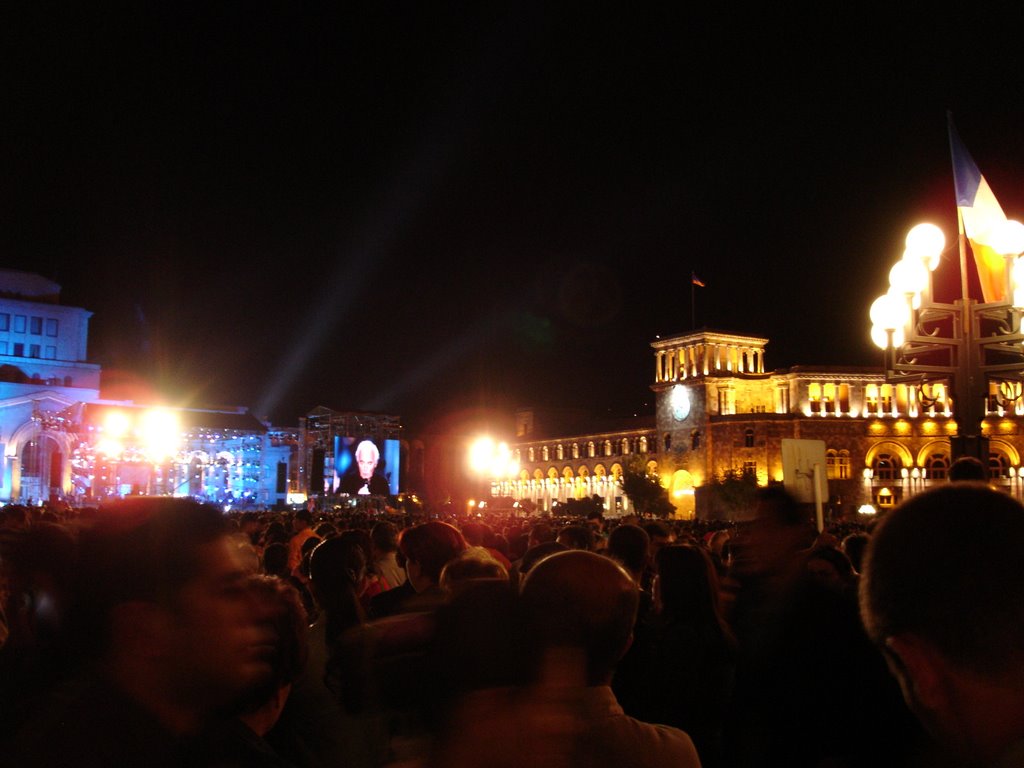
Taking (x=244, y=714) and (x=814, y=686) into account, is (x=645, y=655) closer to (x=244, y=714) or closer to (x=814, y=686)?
(x=814, y=686)

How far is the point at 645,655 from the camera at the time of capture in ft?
14.6

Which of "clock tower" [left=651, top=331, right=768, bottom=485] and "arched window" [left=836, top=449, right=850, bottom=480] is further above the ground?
"clock tower" [left=651, top=331, right=768, bottom=485]

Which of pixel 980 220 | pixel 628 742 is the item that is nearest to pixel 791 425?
pixel 980 220

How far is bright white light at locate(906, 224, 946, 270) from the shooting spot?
10.9 meters

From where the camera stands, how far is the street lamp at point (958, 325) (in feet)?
32.2

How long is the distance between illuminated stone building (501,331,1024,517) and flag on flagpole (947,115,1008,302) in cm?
4981

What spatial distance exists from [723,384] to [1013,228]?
193 feet

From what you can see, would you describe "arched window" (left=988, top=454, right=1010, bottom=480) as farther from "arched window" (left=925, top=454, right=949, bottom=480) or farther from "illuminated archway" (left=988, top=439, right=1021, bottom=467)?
"arched window" (left=925, top=454, right=949, bottom=480)

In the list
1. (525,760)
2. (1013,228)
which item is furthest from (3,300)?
(525,760)

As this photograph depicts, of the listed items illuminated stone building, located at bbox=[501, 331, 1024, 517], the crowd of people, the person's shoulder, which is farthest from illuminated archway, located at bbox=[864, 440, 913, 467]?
the person's shoulder

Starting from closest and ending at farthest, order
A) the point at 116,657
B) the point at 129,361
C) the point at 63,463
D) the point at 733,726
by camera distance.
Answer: the point at 116,657 → the point at 733,726 → the point at 63,463 → the point at 129,361

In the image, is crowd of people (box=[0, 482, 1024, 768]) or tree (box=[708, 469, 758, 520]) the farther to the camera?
tree (box=[708, 469, 758, 520])

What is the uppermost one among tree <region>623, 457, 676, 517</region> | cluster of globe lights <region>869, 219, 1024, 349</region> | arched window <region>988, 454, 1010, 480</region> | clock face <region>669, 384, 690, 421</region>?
clock face <region>669, 384, 690, 421</region>

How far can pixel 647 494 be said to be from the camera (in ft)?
216
